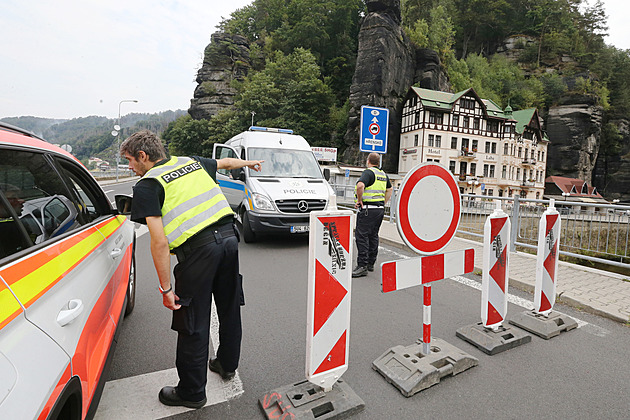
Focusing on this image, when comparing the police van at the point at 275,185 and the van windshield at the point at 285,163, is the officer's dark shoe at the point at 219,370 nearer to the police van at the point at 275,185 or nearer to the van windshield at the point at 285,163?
the police van at the point at 275,185

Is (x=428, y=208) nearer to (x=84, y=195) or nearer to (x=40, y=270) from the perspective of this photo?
(x=40, y=270)

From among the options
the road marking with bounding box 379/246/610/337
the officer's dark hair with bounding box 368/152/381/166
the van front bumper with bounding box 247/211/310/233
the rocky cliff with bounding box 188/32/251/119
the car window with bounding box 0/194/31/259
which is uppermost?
the rocky cliff with bounding box 188/32/251/119

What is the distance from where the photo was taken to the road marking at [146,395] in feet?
7.66

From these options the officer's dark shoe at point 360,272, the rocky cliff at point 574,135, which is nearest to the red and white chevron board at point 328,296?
the officer's dark shoe at point 360,272

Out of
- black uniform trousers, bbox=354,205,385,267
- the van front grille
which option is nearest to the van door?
the van front grille

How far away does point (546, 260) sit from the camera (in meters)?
3.78

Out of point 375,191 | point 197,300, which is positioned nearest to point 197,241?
point 197,300

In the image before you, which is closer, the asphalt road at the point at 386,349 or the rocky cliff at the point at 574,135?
the asphalt road at the point at 386,349

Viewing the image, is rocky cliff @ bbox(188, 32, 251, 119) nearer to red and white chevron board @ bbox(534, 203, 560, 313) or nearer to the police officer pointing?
red and white chevron board @ bbox(534, 203, 560, 313)

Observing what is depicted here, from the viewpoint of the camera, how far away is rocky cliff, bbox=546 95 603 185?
57438mm

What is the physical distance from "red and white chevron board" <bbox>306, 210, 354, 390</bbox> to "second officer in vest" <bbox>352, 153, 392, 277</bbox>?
10.9 feet

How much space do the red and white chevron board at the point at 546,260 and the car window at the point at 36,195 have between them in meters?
4.13

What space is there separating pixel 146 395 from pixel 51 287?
150 cm

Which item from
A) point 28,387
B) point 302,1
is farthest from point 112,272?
point 302,1
